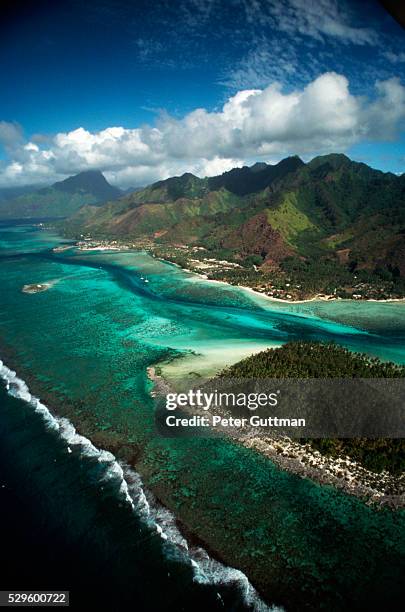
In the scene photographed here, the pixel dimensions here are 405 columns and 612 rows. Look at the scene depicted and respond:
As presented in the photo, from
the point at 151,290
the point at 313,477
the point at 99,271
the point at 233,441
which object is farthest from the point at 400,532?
the point at 99,271

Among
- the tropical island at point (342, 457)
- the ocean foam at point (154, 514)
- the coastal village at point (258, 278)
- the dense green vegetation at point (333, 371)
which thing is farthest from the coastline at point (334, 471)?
the coastal village at point (258, 278)

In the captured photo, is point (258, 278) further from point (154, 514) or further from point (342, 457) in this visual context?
point (154, 514)

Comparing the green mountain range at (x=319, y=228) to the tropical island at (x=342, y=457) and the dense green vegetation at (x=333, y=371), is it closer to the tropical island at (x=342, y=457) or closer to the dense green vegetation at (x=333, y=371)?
the dense green vegetation at (x=333, y=371)

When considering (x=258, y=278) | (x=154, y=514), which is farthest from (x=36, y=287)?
(x=154, y=514)

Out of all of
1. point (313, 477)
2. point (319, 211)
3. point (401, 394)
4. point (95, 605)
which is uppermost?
point (319, 211)

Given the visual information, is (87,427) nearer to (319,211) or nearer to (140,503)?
(140,503)

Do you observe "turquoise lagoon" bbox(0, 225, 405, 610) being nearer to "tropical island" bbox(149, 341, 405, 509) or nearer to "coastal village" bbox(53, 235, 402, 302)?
"tropical island" bbox(149, 341, 405, 509)
